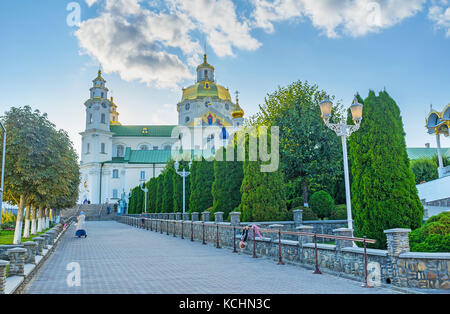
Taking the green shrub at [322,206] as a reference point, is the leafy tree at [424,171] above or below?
above

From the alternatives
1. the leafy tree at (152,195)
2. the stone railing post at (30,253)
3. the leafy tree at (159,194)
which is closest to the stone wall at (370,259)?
the stone railing post at (30,253)

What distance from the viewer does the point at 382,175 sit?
35.4 feet

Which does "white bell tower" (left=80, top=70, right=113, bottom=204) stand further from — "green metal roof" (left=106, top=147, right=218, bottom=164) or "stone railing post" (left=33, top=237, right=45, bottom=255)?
"stone railing post" (left=33, top=237, right=45, bottom=255)

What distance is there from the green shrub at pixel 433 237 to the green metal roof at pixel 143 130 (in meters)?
84.7

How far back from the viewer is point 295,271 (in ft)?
30.5

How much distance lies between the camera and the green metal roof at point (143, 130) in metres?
90.6

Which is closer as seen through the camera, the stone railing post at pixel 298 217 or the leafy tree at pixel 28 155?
the leafy tree at pixel 28 155

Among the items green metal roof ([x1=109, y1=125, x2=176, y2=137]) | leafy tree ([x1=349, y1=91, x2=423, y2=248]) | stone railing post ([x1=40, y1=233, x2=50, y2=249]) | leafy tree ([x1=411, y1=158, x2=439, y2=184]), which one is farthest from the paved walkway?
green metal roof ([x1=109, y1=125, x2=176, y2=137])

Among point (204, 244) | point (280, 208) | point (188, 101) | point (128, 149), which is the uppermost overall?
point (188, 101)

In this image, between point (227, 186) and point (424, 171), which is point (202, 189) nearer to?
point (227, 186)

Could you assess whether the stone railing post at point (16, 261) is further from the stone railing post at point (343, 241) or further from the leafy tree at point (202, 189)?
the leafy tree at point (202, 189)
